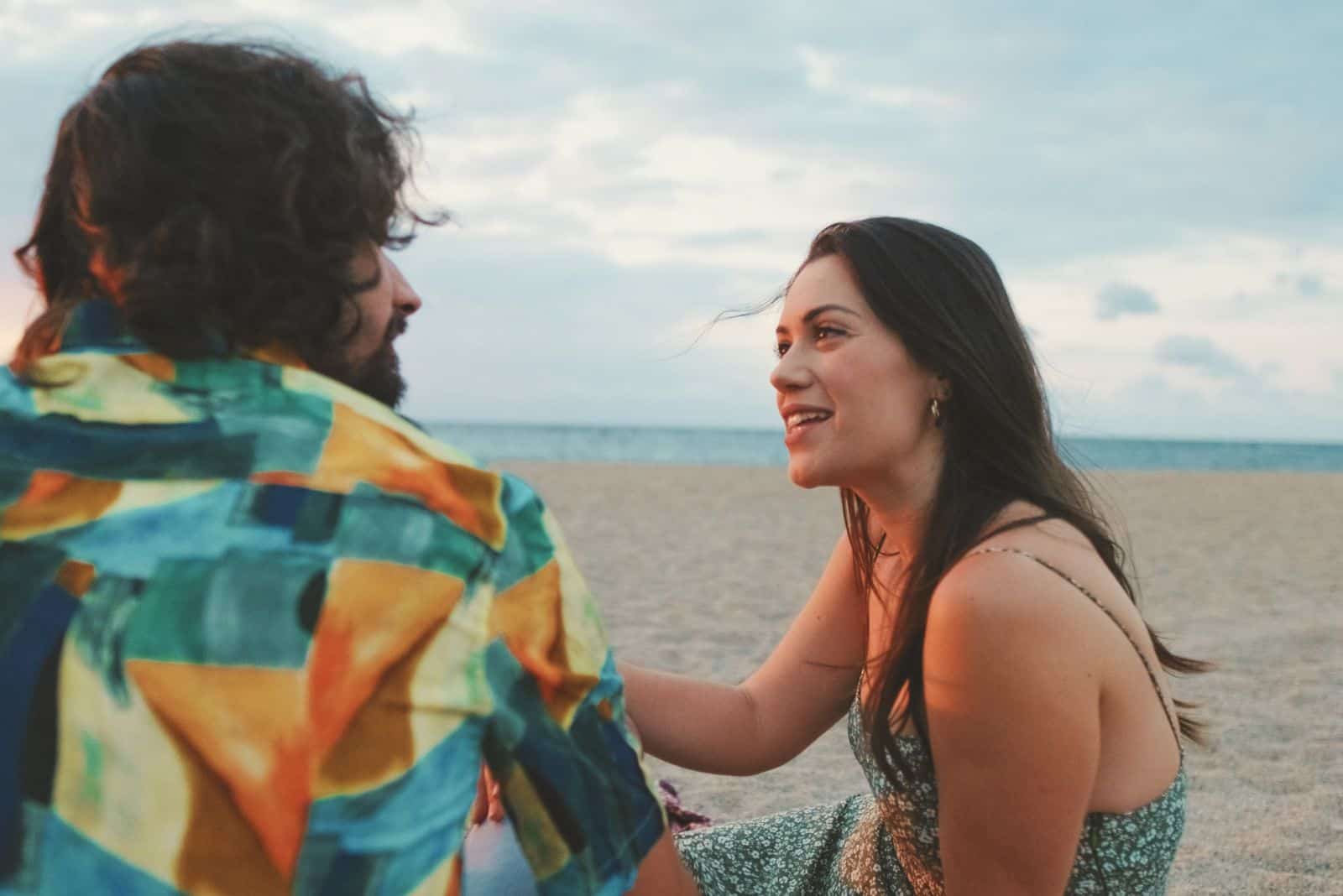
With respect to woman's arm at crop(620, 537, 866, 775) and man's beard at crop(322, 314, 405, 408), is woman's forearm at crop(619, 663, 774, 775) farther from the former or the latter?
man's beard at crop(322, 314, 405, 408)

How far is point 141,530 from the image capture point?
3.34ft

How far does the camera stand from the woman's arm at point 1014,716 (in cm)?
172

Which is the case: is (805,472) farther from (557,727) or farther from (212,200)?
(212,200)

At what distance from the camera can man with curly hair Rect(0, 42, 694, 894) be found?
1.01 metres

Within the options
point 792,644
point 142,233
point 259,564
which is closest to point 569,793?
point 259,564

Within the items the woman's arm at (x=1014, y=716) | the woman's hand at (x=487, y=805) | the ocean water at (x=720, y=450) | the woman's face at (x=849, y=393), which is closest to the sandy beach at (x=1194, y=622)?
the woman's face at (x=849, y=393)

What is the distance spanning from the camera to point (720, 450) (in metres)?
42.0

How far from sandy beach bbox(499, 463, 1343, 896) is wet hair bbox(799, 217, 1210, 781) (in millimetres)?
902

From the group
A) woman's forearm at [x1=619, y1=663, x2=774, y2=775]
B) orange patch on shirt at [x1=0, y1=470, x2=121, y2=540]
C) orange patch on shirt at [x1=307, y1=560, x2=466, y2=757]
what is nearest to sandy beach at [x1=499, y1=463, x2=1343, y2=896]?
woman's forearm at [x1=619, y1=663, x2=774, y2=775]

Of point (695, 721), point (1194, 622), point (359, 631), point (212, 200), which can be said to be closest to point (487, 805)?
point (695, 721)

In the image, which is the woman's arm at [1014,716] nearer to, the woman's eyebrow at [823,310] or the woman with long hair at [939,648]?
the woman with long hair at [939,648]

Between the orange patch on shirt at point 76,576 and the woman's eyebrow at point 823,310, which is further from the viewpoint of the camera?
the woman's eyebrow at point 823,310

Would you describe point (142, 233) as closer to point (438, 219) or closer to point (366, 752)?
point (438, 219)

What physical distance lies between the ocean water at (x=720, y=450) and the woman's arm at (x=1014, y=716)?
99.2 feet
